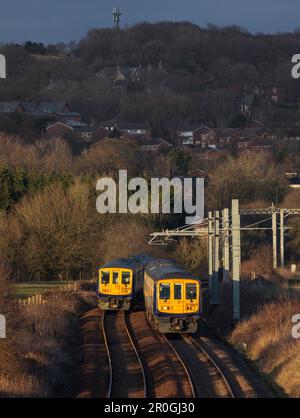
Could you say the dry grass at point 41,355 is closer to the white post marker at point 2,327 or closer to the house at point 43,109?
the white post marker at point 2,327

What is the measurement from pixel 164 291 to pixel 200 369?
5818mm

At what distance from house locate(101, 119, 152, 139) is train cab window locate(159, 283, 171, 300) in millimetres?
80730

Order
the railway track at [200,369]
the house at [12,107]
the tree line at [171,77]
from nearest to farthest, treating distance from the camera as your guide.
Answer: the railway track at [200,369] < the house at [12,107] < the tree line at [171,77]

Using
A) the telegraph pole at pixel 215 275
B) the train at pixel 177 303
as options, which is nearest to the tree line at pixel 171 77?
the telegraph pole at pixel 215 275

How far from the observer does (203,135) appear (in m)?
119

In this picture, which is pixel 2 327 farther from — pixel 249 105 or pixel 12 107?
pixel 249 105

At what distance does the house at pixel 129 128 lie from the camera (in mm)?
112438

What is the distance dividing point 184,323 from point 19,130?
71629 millimetres

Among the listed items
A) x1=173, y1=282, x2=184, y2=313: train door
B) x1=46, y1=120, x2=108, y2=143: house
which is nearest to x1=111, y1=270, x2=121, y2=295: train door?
x1=173, y1=282, x2=184, y2=313: train door

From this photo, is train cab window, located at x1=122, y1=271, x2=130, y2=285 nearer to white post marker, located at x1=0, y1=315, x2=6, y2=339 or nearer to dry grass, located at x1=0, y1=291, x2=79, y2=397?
dry grass, located at x1=0, y1=291, x2=79, y2=397

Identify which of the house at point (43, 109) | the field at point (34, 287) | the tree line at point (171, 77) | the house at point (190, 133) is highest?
the tree line at point (171, 77)

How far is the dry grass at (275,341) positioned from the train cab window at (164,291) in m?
2.38

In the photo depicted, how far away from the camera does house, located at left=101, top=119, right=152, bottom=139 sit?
112 m

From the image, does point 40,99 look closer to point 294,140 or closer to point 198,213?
point 294,140
